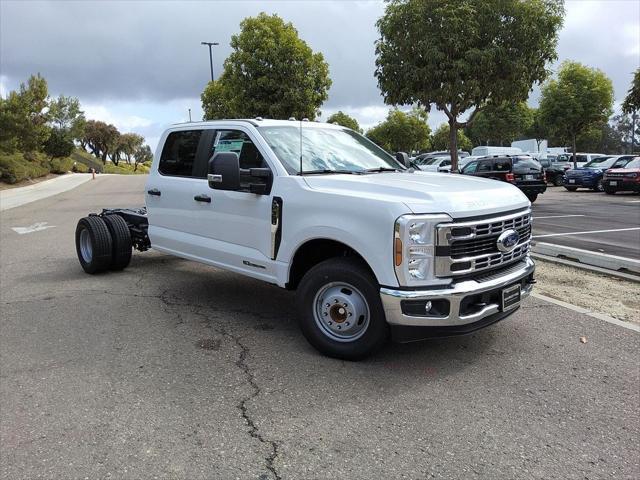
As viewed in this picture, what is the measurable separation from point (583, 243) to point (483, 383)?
6821mm

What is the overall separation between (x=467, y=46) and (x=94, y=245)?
12.9 meters

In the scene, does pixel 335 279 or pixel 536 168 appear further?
pixel 536 168

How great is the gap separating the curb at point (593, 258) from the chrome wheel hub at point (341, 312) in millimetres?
4769

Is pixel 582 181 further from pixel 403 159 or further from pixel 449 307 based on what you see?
pixel 449 307

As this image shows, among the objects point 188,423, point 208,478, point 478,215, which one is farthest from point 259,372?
point 478,215

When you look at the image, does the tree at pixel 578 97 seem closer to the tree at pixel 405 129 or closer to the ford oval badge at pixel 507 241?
the tree at pixel 405 129

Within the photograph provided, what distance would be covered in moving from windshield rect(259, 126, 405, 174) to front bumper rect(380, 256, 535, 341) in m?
1.57

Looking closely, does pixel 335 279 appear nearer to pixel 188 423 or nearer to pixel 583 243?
pixel 188 423

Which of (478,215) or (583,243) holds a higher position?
(478,215)

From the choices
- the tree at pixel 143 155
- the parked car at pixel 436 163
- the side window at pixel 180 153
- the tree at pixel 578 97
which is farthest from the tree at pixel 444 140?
the side window at pixel 180 153

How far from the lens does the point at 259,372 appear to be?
408 cm

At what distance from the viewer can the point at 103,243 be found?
7.07 m

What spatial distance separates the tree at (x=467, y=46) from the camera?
51.1 ft

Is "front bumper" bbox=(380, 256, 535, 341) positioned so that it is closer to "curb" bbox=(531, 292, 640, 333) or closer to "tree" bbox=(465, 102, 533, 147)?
"curb" bbox=(531, 292, 640, 333)
